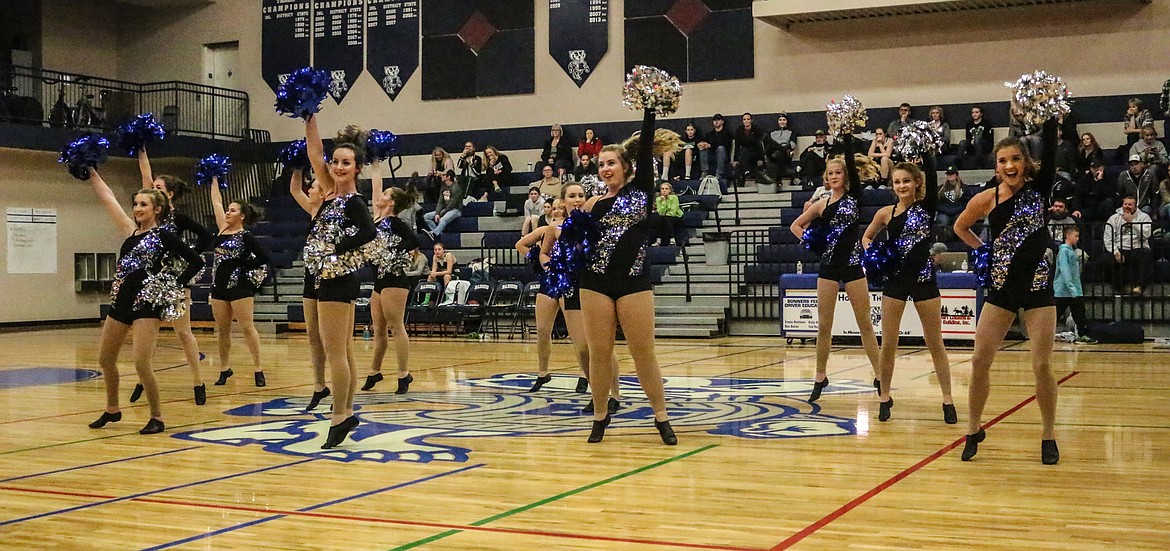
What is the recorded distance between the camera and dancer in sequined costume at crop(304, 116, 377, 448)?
6.11 m

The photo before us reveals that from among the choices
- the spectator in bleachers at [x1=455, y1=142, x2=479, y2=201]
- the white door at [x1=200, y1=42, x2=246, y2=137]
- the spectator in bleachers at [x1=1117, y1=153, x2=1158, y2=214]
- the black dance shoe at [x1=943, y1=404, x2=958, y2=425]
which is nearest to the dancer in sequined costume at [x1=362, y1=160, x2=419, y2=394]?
the black dance shoe at [x1=943, y1=404, x2=958, y2=425]

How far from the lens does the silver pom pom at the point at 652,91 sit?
6.08m

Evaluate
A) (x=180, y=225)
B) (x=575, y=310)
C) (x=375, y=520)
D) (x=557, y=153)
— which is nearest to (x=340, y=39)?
(x=557, y=153)

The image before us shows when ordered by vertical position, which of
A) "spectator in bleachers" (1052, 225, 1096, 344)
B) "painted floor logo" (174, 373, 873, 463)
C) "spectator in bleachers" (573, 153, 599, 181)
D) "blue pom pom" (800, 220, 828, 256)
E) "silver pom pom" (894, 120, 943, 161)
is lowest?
"painted floor logo" (174, 373, 873, 463)

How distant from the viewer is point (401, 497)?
16.1 ft

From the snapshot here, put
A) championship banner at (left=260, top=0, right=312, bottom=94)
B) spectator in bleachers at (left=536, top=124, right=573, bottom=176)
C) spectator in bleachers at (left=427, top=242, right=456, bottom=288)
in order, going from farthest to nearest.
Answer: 1. championship banner at (left=260, top=0, right=312, bottom=94)
2. spectator in bleachers at (left=536, top=124, right=573, bottom=176)
3. spectator in bleachers at (left=427, top=242, right=456, bottom=288)

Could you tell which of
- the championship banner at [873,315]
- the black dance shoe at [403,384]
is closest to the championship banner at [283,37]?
the championship banner at [873,315]

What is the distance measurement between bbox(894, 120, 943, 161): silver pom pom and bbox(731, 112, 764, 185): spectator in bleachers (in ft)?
39.9

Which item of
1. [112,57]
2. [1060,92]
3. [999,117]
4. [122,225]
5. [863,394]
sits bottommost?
[863,394]

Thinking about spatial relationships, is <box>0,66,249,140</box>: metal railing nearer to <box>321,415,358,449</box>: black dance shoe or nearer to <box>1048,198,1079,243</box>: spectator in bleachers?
<box>1048,198,1079,243</box>: spectator in bleachers

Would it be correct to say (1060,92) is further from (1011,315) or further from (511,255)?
(511,255)

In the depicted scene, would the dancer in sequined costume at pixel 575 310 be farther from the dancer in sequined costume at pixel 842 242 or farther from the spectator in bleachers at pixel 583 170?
the spectator in bleachers at pixel 583 170

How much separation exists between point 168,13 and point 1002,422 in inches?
850

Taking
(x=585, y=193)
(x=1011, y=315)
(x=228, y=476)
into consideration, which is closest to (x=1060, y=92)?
(x=1011, y=315)
